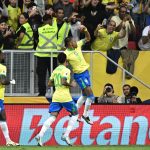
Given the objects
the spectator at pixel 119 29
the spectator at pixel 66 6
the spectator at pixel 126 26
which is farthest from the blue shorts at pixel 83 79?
the spectator at pixel 66 6

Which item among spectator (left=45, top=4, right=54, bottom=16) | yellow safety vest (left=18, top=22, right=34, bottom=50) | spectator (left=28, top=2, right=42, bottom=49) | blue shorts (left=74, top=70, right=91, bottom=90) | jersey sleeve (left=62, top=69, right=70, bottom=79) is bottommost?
blue shorts (left=74, top=70, right=91, bottom=90)

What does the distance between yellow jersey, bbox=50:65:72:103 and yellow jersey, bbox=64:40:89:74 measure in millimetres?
1471

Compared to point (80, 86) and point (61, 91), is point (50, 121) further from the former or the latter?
point (80, 86)

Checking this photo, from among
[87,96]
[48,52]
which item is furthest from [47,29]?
[87,96]

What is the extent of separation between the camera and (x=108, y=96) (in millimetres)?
20766

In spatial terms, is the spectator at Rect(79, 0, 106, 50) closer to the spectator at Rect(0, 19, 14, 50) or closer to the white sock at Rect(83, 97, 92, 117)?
the spectator at Rect(0, 19, 14, 50)

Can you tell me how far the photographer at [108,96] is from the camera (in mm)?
20688

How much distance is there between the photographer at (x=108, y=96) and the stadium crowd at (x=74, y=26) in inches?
20.4

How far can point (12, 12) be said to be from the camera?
2166 centimetres

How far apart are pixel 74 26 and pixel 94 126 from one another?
8.93ft

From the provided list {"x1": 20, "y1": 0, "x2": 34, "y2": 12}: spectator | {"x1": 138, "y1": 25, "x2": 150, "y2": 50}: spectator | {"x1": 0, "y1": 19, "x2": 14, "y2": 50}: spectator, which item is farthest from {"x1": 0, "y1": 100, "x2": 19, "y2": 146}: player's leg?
{"x1": 138, "y1": 25, "x2": 150, "y2": 50}: spectator

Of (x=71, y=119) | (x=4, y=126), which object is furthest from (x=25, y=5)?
(x=4, y=126)

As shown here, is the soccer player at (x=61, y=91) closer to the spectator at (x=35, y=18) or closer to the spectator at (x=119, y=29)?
the spectator at (x=35, y=18)

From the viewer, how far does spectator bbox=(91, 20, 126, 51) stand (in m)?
20.9
